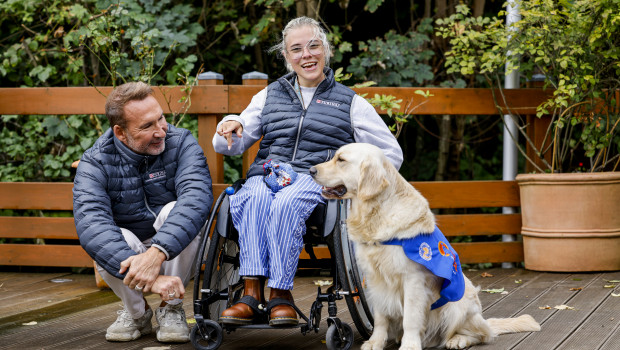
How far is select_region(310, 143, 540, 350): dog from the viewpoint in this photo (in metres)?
2.80

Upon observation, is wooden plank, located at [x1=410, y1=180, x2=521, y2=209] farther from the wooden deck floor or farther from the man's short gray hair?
the man's short gray hair

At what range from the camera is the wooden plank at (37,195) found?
15.6ft

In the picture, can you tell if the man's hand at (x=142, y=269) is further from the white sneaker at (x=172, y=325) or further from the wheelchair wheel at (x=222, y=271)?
the white sneaker at (x=172, y=325)

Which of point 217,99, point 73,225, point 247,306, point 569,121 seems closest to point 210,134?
point 217,99

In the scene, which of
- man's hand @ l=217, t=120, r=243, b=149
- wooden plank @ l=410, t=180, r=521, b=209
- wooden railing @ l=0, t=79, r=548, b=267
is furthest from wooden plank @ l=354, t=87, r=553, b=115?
man's hand @ l=217, t=120, r=243, b=149

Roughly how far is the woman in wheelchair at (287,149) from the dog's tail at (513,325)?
82 centimetres

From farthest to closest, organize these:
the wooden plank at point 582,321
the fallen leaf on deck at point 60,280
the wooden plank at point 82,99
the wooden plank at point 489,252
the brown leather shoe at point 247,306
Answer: the wooden plank at point 489,252 < the fallen leaf on deck at point 60,280 < the wooden plank at point 82,99 < the wooden plank at point 582,321 < the brown leather shoe at point 247,306

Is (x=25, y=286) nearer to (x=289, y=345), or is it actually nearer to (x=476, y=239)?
(x=289, y=345)

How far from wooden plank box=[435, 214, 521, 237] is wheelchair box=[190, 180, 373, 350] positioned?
1962 millimetres

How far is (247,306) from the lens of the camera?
2773 mm

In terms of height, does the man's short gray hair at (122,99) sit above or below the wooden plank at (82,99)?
below

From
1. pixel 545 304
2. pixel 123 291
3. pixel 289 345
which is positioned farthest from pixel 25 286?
pixel 545 304

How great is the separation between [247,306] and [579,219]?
2698 mm

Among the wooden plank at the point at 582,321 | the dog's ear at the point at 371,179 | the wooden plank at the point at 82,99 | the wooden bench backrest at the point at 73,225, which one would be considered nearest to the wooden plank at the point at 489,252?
the wooden bench backrest at the point at 73,225
